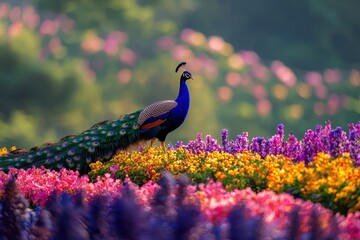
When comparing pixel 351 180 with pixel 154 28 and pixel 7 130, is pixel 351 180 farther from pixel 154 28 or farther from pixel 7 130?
pixel 154 28

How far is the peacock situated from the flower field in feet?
0.83

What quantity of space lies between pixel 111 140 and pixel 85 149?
354 millimetres

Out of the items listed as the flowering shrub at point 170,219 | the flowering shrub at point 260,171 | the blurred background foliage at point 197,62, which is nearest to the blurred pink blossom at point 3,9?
the blurred background foliage at point 197,62

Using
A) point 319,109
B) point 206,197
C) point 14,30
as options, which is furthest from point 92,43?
point 206,197

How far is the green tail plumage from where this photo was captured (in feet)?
30.6

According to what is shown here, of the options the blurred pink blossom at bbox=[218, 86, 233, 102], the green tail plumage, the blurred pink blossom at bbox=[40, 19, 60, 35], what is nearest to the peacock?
the green tail plumage

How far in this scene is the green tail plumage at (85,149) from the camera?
9.33 meters

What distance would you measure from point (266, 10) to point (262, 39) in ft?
3.17

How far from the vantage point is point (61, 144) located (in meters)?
9.61

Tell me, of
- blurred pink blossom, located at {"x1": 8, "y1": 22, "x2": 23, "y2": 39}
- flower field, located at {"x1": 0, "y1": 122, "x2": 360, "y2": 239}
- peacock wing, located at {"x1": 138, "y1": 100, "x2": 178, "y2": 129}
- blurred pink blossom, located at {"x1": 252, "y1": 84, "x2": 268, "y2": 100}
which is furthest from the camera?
blurred pink blossom, located at {"x1": 252, "y1": 84, "x2": 268, "y2": 100}

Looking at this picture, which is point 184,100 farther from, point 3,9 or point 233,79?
point 3,9

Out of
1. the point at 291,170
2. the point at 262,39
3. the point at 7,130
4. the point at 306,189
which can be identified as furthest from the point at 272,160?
the point at 262,39

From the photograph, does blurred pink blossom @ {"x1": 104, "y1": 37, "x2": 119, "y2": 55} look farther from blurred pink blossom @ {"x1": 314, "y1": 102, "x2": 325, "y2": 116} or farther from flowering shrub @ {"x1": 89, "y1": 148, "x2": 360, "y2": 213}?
flowering shrub @ {"x1": 89, "y1": 148, "x2": 360, "y2": 213}

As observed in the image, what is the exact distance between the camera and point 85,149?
934 centimetres
